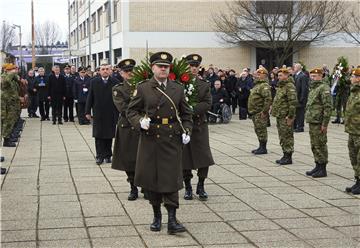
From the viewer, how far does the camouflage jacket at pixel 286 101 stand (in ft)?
37.9

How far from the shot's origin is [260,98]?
1293 cm

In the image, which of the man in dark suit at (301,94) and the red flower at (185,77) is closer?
the red flower at (185,77)

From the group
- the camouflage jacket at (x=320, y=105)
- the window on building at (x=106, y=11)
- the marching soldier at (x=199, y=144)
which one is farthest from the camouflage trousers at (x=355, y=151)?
the window on building at (x=106, y=11)

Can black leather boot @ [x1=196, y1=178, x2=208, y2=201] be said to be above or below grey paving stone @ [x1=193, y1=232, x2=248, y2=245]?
above

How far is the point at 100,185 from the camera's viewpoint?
9.54 m

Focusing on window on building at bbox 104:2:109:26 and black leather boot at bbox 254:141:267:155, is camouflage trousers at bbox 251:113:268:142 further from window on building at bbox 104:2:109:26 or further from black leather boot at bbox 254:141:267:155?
window on building at bbox 104:2:109:26

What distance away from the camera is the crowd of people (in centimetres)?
680

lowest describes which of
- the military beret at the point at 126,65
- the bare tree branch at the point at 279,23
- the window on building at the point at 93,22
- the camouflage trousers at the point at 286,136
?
the camouflage trousers at the point at 286,136

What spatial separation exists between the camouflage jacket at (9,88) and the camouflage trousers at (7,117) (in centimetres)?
13

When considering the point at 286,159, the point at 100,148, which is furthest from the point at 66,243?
the point at 286,159

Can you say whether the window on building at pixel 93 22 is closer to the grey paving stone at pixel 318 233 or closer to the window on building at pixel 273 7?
the window on building at pixel 273 7

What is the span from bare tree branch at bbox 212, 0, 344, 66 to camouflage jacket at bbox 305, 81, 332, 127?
22.9m

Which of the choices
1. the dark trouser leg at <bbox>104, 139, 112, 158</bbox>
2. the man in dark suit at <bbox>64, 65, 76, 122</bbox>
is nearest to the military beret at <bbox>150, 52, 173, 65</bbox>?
the dark trouser leg at <bbox>104, 139, 112, 158</bbox>

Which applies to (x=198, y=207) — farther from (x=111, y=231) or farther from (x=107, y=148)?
(x=107, y=148)
